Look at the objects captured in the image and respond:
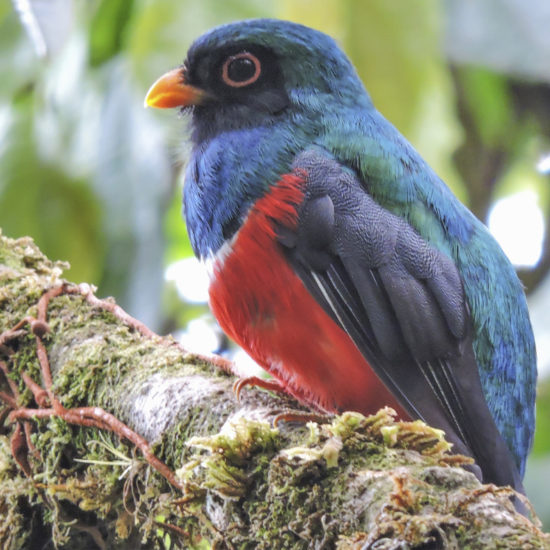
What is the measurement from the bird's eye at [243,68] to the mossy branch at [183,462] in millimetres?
923

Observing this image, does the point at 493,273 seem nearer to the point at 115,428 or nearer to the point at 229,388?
the point at 229,388

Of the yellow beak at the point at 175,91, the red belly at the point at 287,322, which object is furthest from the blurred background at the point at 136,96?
the red belly at the point at 287,322

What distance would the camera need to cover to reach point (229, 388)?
2.24m

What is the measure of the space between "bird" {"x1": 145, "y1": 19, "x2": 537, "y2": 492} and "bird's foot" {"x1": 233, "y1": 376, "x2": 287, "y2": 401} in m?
0.02

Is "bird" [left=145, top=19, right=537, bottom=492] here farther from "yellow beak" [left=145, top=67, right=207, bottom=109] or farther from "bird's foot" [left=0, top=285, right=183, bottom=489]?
"bird's foot" [left=0, top=285, right=183, bottom=489]

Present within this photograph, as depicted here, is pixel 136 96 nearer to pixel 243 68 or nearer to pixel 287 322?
pixel 243 68

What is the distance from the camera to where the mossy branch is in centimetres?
145

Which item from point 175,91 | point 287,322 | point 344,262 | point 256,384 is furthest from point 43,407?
point 175,91

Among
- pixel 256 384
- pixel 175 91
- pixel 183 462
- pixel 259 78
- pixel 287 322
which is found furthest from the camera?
pixel 175 91

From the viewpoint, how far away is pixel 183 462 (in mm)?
2035

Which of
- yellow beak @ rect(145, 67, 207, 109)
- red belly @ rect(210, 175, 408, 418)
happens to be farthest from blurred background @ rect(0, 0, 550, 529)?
red belly @ rect(210, 175, 408, 418)

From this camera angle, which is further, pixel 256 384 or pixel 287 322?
pixel 287 322

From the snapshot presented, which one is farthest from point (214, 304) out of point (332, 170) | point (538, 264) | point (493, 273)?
point (538, 264)

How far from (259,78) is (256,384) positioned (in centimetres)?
127
